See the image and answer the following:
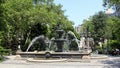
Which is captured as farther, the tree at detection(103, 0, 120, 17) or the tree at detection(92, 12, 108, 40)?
the tree at detection(92, 12, 108, 40)

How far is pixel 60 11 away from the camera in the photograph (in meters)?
66.4

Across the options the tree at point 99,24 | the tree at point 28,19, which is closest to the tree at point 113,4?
the tree at point 28,19

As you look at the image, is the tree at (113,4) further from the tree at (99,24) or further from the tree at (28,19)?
the tree at (99,24)

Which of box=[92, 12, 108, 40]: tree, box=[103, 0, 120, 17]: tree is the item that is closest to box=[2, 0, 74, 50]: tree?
box=[103, 0, 120, 17]: tree

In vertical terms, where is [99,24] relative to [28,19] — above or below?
above

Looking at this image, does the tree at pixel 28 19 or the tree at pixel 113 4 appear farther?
the tree at pixel 28 19

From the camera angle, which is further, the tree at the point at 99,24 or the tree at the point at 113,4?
the tree at the point at 99,24

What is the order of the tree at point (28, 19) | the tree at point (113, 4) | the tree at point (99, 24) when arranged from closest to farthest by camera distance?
1. the tree at point (113, 4)
2. the tree at point (28, 19)
3. the tree at point (99, 24)

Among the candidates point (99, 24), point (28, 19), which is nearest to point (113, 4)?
point (28, 19)

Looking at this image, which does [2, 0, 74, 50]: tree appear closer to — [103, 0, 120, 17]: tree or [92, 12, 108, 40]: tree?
[103, 0, 120, 17]: tree

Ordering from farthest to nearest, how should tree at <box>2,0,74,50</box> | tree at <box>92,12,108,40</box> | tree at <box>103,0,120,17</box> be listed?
tree at <box>92,12,108,40</box>
tree at <box>2,0,74,50</box>
tree at <box>103,0,120,17</box>

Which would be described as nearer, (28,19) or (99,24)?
(28,19)

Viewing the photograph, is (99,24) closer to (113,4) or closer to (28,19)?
(28,19)

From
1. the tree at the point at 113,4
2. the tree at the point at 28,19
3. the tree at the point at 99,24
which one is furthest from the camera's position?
the tree at the point at 99,24
